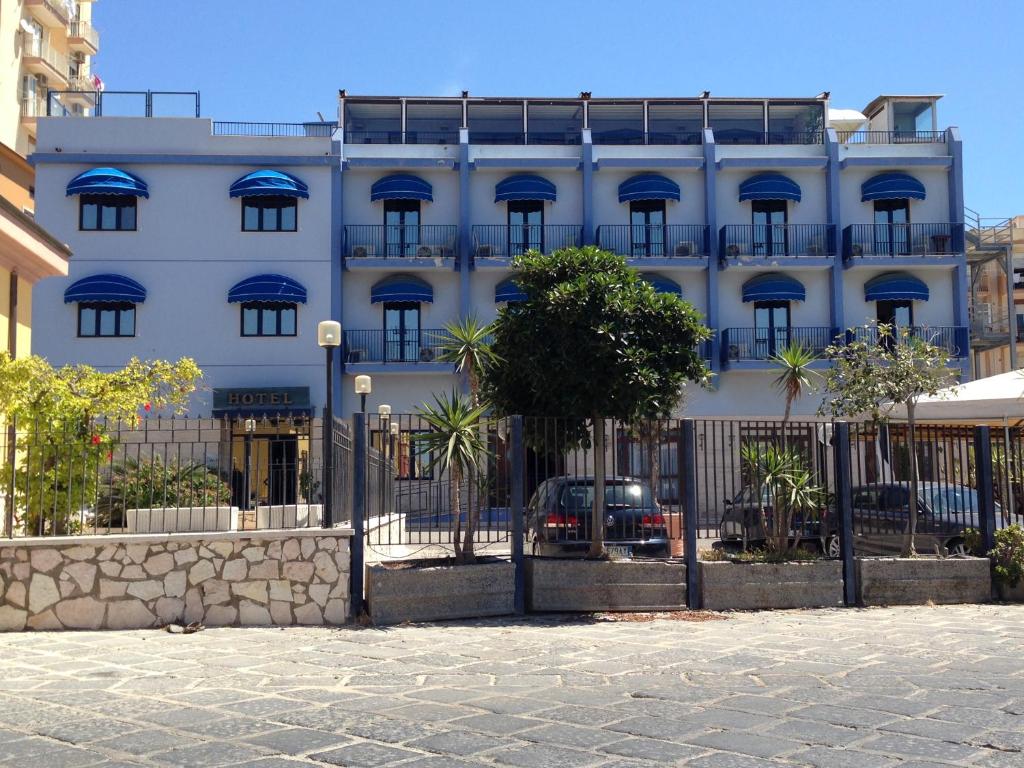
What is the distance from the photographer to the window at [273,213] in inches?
1249

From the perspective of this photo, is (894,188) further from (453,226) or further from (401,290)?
(401,290)

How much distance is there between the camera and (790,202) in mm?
34062

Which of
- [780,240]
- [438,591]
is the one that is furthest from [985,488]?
[780,240]

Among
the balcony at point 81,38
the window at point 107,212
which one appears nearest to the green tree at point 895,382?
the window at point 107,212

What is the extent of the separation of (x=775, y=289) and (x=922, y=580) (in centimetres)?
2203

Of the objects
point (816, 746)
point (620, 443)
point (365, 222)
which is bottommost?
point (816, 746)

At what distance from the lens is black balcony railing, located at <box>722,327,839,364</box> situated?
33.1 metres

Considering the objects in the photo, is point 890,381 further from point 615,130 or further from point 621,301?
point 615,130

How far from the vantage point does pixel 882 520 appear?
1230cm

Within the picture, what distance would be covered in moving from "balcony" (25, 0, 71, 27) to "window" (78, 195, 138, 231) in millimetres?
19308

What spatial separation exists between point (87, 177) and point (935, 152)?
26.9 meters

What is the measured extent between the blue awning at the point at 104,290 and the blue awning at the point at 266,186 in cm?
409

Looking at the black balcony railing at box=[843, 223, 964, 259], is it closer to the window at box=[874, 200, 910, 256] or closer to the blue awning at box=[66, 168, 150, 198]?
the window at box=[874, 200, 910, 256]

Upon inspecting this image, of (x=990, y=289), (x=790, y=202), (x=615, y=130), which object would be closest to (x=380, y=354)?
(x=615, y=130)
